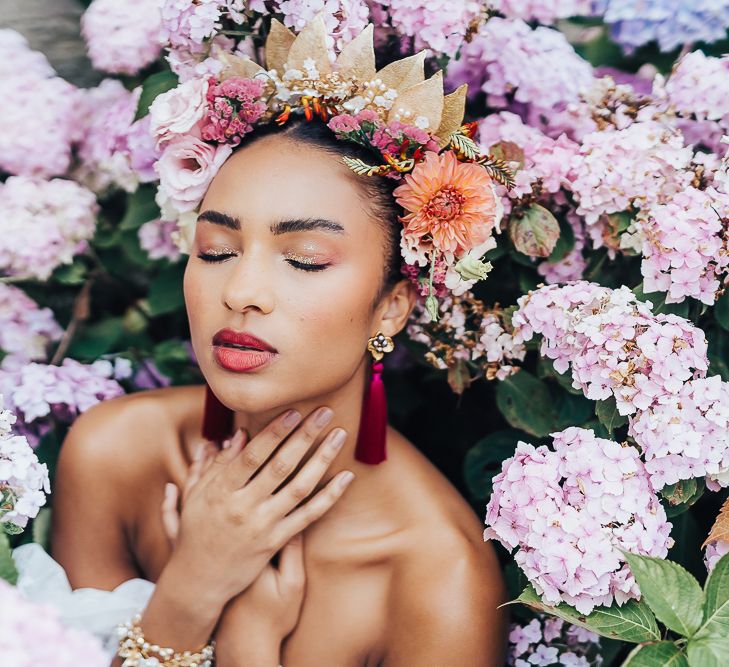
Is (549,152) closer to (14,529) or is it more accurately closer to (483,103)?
(483,103)

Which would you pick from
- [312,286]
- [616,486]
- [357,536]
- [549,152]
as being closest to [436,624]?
[357,536]

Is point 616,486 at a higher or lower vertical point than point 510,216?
lower

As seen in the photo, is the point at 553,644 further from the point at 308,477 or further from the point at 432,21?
the point at 432,21

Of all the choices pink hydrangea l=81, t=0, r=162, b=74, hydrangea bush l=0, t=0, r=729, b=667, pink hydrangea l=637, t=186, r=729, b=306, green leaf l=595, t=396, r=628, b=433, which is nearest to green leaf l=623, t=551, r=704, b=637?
hydrangea bush l=0, t=0, r=729, b=667

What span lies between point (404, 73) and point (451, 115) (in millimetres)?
133

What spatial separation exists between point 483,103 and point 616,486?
4.01 feet

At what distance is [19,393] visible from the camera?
2.14 metres

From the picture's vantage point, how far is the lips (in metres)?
1.63

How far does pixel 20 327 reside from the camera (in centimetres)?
236

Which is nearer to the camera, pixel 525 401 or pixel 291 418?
pixel 291 418

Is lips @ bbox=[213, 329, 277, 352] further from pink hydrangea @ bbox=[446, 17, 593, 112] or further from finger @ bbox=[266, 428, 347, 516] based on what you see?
pink hydrangea @ bbox=[446, 17, 593, 112]

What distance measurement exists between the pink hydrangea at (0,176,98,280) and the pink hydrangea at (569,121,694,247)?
4.38ft

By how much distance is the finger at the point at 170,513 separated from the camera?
78.8 inches

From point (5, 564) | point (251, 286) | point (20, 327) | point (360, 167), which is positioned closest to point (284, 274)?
point (251, 286)
